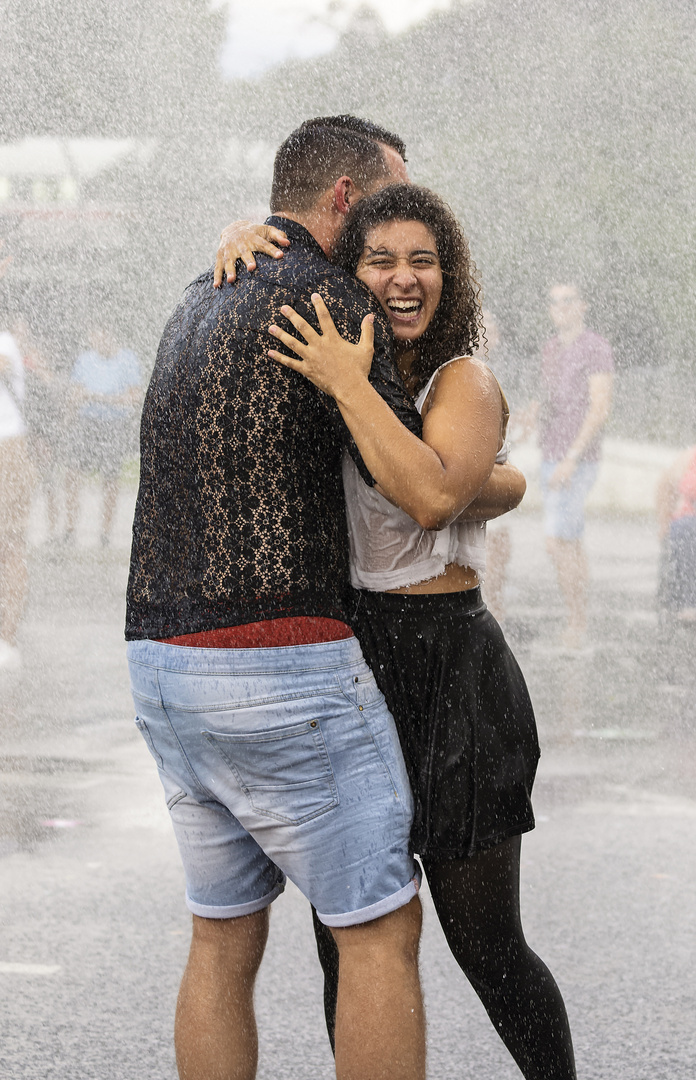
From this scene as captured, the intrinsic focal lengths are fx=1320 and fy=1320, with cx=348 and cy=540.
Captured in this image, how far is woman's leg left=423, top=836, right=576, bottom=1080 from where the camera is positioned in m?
1.88

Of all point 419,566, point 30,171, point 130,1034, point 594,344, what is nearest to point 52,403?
point 30,171

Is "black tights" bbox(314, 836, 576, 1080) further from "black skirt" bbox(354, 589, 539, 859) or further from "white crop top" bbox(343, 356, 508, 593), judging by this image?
"white crop top" bbox(343, 356, 508, 593)

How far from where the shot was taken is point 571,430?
5348mm

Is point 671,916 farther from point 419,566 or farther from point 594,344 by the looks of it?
point 594,344

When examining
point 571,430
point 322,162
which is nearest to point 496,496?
point 322,162

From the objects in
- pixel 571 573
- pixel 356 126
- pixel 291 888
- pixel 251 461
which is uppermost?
pixel 356 126

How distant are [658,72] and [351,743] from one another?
4627 millimetres

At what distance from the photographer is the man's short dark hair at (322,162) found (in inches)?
76.7

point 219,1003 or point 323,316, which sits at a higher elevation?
point 323,316

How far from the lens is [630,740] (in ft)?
15.3

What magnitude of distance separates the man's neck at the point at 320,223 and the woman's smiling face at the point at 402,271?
0.06 meters

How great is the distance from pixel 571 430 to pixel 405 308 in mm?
3498

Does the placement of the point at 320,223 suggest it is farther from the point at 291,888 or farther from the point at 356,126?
the point at 291,888

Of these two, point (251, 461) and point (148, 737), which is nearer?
point (251, 461)
